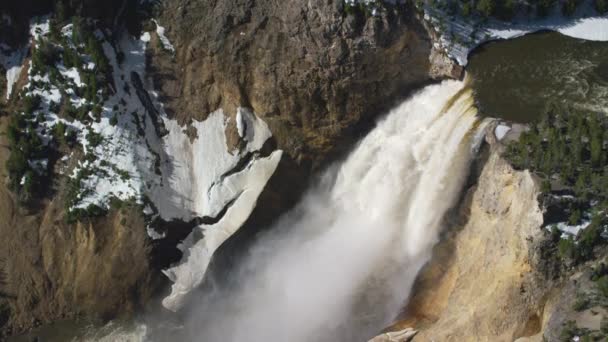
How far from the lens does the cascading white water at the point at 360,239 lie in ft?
78.4

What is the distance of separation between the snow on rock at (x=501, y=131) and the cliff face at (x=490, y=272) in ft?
1.87

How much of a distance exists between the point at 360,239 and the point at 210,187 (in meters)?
6.72

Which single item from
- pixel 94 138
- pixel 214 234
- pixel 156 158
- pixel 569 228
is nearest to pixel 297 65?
pixel 156 158

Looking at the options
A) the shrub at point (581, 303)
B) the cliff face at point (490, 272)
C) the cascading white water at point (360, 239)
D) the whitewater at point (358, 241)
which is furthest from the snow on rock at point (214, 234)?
the shrub at point (581, 303)

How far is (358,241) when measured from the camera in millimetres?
25641

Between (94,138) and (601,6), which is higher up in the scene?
(94,138)

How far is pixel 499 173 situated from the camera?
69.7 feet

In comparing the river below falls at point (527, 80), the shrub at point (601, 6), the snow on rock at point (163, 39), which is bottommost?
the river below falls at point (527, 80)

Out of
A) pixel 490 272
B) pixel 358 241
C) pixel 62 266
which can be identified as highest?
pixel 62 266

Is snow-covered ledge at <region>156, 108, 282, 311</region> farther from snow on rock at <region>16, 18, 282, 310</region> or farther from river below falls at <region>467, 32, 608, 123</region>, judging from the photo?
river below falls at <region>467, 32, 608, 123</region>

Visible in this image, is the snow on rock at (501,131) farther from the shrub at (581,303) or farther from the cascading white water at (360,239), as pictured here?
the shrub at (581,303)

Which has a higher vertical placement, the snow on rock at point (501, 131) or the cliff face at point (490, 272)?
the snow on rock at point (501, 131)

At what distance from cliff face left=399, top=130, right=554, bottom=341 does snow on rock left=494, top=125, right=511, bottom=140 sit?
1.87ft

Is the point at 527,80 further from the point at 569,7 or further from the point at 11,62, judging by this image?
the point at 11,62
